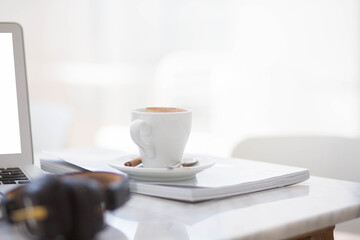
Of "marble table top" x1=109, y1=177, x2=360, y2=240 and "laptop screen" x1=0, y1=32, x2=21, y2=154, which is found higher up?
"laptop screen" x1=0, y1=32, x2=21, y2=154

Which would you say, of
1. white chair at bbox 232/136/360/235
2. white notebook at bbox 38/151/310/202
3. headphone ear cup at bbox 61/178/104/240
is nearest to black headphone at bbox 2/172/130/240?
headphone ear cup at bbox 61/178/104/240

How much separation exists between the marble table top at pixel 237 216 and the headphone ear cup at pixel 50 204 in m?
0.12

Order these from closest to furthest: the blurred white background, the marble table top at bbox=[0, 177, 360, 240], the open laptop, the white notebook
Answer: the marble table top at bbox=[0, 177, 360, 240]
the white notebook
the open laptop
the blurred white background

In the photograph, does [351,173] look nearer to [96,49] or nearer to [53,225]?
[53,225]

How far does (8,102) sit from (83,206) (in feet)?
1.80

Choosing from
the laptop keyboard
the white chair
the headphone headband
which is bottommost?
the white chair

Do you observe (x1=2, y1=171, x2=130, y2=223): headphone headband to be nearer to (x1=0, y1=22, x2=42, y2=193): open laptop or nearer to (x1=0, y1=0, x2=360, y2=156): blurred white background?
(x1=0, y1=22, x2=42, y2=193): open laptop

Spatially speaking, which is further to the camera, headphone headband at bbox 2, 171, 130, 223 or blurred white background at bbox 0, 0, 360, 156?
blurred white background at bbox 0, 0, 360, 156

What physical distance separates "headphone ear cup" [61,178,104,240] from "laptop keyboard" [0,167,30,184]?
0.36 meters

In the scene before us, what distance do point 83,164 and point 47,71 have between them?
2592mm

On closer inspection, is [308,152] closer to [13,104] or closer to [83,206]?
[13,104]

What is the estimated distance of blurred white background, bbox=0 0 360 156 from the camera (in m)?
2.83

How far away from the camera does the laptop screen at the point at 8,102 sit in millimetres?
920

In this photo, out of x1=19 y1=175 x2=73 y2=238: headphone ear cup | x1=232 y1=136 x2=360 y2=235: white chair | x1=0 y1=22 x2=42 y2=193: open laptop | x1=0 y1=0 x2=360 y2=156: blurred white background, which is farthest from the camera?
x1=0 y1=0 x2=360 y2=156: blurred white background
